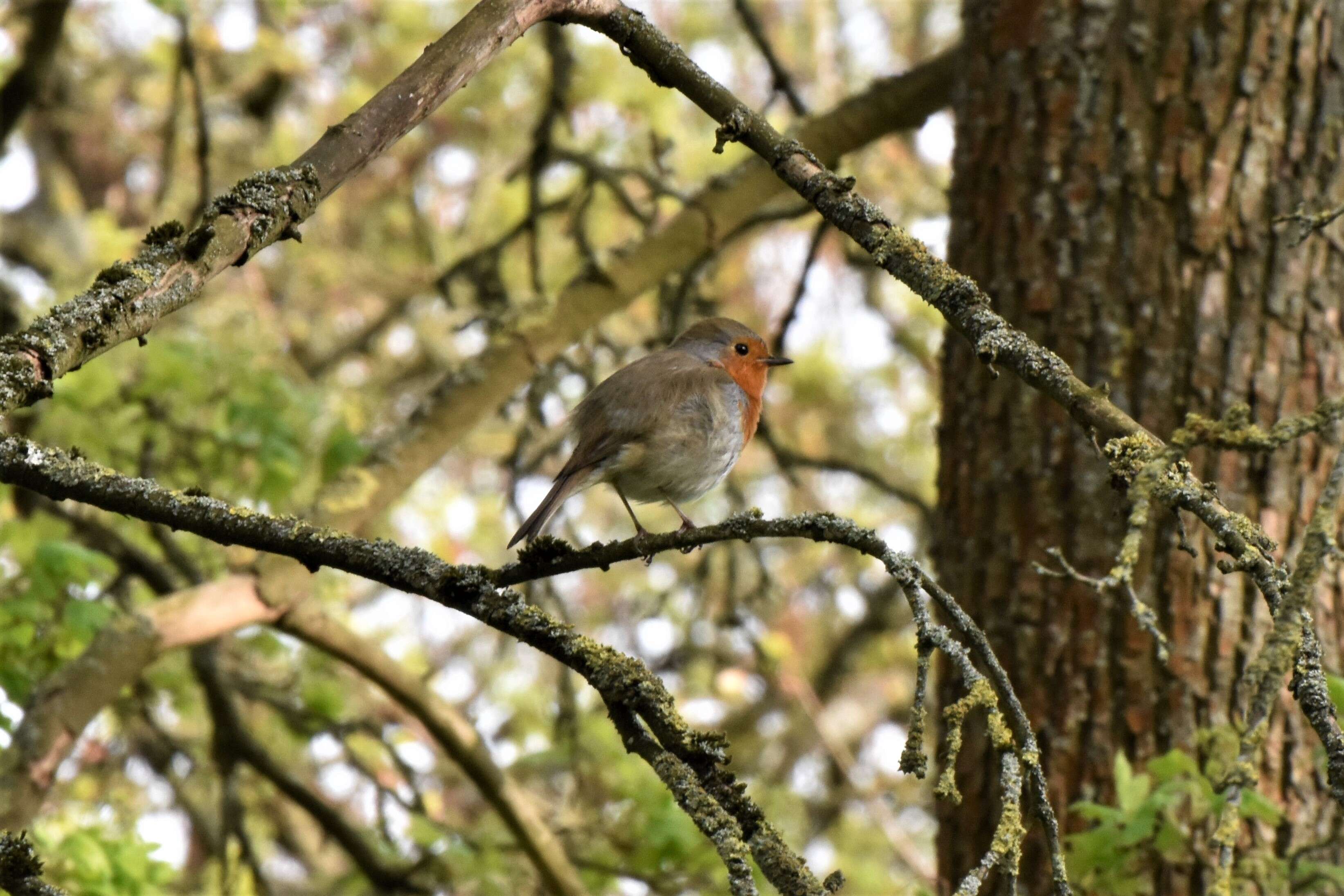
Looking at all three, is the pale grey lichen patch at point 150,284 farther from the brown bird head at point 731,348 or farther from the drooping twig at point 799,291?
the drooping twig at point 799,291

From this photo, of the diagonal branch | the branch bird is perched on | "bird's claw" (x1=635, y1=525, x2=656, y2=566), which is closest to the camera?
the diagonal branch

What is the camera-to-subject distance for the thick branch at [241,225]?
2.07m

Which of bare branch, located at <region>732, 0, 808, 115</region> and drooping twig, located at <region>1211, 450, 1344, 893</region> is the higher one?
bare branch, located at <region>732, 0, 808, 115</region>

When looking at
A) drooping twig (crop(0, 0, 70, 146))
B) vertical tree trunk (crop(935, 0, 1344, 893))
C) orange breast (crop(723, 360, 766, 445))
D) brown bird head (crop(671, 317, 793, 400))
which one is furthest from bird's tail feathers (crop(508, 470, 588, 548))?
drooping twig (crop(0, 0, 70, 146))

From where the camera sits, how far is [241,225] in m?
2.25

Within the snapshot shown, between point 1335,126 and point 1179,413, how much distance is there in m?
0.98

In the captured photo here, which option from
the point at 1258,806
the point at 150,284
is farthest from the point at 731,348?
the point at 150,284

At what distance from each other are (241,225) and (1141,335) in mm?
2674

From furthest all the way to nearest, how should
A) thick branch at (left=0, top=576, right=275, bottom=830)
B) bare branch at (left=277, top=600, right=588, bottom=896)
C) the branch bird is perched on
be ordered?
bare branch at (left=277, top=600, right=588, bottom=896) → the branch bird is perched on → thick branch at (left=0, top=576, right=275, bottom=830)

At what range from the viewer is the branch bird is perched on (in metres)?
3.99

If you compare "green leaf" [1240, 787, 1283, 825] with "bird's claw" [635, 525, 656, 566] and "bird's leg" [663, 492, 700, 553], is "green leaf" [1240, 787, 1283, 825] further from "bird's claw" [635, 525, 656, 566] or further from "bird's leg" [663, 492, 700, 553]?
"bird's claw" [635, 525, 656, 566]

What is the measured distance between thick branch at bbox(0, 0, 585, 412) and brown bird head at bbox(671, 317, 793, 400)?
226 cm

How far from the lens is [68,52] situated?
8.33 m

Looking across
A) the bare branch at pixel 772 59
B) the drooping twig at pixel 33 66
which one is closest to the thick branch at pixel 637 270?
the bare branch at pixel 772 59
